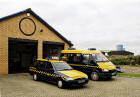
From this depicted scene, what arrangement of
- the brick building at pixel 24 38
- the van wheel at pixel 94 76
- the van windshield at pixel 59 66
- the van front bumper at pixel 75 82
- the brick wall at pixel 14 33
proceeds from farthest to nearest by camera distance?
the brick building at pixel 24 38 → the brick wall at pixel 14 33 → the van wheel at pixel 94 76 → the van windshield at pixel 59 66 → the van front bumper at pixel 75 82

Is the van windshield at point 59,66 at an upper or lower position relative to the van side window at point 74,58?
lower

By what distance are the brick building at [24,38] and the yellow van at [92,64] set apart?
4.26 meters

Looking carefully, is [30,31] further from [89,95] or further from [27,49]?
[89,95]

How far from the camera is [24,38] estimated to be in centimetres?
1630

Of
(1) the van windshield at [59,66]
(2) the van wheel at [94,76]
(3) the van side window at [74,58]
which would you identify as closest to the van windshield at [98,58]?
(2) the van wheel at [94,76]

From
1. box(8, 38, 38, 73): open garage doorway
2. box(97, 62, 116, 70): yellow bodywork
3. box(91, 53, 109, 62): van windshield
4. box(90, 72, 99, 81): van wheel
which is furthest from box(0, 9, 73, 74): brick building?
box(97, 62, 116, 70): yellow bodywork

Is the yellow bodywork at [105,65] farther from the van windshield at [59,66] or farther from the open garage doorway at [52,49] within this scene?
the open garage doorway at [52,49]

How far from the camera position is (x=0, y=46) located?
1459cm

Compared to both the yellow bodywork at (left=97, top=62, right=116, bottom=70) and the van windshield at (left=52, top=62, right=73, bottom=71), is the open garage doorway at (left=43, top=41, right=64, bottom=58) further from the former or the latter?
the van windshield at (left=52, top=62, right=73, bottom=71)

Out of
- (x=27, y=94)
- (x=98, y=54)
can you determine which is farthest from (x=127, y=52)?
(x=27, y=94)

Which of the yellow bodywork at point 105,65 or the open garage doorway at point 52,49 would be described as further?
the open garage doorway at point 52,49

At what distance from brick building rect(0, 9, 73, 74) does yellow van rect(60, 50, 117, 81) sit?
14.0 feet

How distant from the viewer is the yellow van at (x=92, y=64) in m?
12.8

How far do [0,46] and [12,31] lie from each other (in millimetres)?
1743
